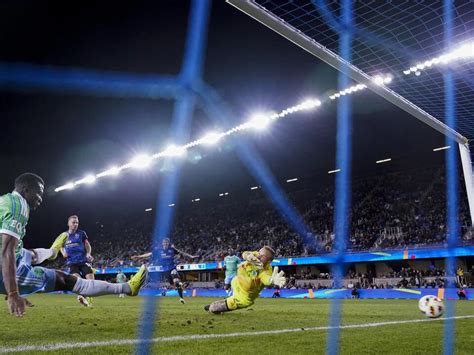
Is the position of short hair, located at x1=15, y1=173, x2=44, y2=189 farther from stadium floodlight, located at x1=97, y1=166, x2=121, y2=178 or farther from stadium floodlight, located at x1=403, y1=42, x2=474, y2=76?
stadium floodlight, located at x1=97, y1=166, x2=121, y2=178

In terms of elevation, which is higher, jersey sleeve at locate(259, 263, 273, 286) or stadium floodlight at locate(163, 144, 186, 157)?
stadium floodlight at locate(163, 144, 186, 157)

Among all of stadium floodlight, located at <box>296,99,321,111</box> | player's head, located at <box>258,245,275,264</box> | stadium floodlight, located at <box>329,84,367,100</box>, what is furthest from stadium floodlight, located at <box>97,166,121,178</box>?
player's head, located at <box>258,245,275,264</box>

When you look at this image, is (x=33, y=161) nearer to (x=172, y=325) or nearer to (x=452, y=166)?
(x=172, y=325)

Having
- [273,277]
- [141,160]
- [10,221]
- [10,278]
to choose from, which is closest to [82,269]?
[273,277]

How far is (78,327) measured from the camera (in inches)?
270

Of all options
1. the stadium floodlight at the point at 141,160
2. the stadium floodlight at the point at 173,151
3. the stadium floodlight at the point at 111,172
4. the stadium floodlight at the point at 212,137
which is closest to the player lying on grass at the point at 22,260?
the stadium floodlight at the point at 212,137

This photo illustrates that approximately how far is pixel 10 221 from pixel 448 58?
305 inches

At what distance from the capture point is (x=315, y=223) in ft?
111

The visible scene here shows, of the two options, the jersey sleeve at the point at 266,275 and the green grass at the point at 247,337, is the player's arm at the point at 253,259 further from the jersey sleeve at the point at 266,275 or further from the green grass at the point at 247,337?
the green grass at the point at 247,337

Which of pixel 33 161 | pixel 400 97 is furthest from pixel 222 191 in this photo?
pixel 400 97

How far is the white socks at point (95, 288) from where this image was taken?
488 cm

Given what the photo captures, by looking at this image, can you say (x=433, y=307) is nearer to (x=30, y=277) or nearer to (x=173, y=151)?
(x=30, y=277)

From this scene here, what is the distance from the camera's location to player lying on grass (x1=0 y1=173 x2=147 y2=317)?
3375 millimetres

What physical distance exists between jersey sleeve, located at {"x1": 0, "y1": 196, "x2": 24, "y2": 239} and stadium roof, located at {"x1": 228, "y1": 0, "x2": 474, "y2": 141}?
3893mm
